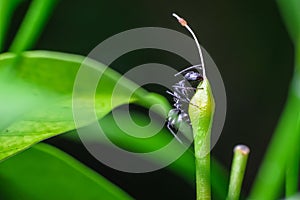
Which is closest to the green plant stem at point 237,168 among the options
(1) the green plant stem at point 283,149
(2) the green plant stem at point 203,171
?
(2) the green plant stem at point 203,171

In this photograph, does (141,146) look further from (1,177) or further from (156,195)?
(156,195)

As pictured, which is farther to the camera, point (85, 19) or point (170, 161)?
point (85, 19)

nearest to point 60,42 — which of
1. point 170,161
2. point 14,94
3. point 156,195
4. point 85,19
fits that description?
point 85,19

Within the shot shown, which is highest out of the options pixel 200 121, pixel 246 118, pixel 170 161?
pixel 200 121

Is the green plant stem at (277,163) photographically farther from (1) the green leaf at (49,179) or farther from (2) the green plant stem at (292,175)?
(1) the green leaf at (49,179)

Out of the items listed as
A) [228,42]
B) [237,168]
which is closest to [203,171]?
[237,168]

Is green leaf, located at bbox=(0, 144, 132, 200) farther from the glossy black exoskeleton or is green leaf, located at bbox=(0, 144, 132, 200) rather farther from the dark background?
the dark background
